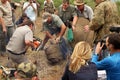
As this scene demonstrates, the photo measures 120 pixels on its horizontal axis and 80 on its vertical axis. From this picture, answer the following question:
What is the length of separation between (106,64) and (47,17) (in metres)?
4.57

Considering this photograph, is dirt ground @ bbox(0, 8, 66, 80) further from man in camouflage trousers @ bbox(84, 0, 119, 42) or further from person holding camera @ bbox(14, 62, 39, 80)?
person holding camera @ bbox(14, 62, 39, 80)

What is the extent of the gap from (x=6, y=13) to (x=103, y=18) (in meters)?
2.99

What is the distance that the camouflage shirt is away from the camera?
759 centimetres

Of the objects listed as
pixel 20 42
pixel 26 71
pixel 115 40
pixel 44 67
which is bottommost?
pixel 44 67

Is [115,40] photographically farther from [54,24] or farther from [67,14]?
[67,14]

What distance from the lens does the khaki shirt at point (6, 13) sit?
385 inches

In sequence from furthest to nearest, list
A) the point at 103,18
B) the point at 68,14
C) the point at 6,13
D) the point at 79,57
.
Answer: the point at 68,14 → the point at 6,13 → the point at 103,18 → the point at 79,57

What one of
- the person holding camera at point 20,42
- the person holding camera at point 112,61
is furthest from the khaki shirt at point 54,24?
the person holding camera at point 112,61

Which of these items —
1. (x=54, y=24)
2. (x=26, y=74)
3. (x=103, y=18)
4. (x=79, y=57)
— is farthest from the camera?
(x=54, y=24)

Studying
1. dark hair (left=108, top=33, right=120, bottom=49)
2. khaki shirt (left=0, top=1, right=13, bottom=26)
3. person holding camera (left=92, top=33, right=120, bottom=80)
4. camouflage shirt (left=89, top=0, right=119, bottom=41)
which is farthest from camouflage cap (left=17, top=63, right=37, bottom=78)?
khaki shirt (left=0, top=1, right=13, bottom=26)

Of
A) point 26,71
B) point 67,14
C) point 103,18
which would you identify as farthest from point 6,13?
point 26,71

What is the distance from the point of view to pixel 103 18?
7668 millimetres

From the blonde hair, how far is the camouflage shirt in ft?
8.97

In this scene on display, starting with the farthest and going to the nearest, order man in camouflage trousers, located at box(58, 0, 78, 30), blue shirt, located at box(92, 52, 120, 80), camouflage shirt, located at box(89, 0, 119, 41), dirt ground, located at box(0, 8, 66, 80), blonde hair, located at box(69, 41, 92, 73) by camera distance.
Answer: man in camouflage trousers, located at box(58, 0, 78, 30) → dirt ground, located at box(0, 8, 66, 80) → camouflage shirt, located at box(89, 0, 119, 41) → blue shirt, located at box(92, 52, 120, 80) → blonde hair, located at box(69, 41, 92, 73)
